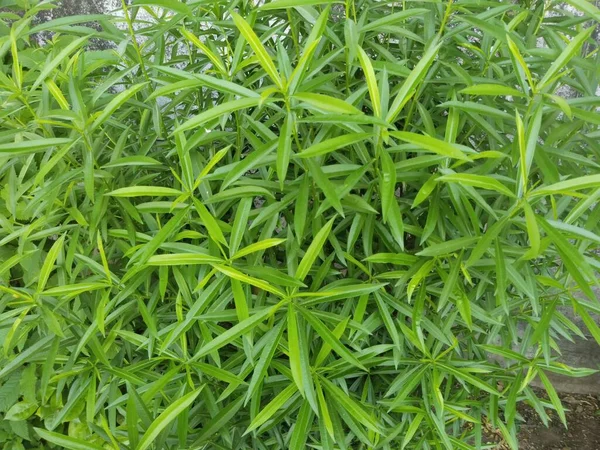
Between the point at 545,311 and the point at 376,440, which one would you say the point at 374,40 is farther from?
the point at 376,440

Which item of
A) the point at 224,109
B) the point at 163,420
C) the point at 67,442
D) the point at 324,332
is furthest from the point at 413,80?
the point at 67,442

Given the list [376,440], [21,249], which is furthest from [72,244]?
[376,440]

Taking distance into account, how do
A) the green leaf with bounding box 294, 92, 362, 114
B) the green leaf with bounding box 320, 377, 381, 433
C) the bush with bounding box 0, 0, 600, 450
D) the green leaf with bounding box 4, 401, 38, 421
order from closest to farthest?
the green leaf with bounding box 294, 92, 362, 114 < the bush with bounding box 0, 0, 600, 450 < the green leaf with bounding box 320, 377, 381, 433 < the green leaf with bounding box 4, 401, 38, 421

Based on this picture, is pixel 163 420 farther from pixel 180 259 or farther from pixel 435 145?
pixel 435 145

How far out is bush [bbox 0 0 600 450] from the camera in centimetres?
75

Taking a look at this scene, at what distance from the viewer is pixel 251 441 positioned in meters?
1.16

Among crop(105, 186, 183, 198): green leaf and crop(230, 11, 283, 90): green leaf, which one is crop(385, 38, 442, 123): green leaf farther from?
crop(105, 186, 183, 198): green leaf

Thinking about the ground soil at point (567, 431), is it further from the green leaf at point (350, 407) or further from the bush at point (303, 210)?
the green leaf at point (350, 407)

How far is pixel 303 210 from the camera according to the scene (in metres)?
0.80

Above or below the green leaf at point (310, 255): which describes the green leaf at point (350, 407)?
below

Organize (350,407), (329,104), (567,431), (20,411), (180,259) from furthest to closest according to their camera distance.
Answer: (567,431), (20,411), (350,407), (180,259), (329,104)

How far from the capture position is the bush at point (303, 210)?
0.75 meters

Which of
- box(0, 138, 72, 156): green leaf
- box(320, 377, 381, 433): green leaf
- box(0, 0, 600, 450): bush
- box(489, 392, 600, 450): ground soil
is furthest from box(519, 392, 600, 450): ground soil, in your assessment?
box(0, 138, 72, 156): green leaf

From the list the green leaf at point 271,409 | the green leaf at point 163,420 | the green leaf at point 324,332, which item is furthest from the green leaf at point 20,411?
the green leaf at point 324,332
